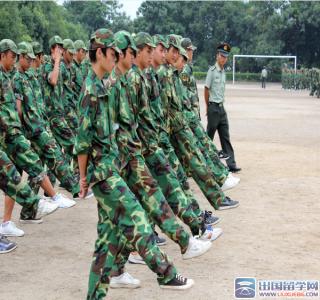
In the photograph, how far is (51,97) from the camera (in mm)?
8492

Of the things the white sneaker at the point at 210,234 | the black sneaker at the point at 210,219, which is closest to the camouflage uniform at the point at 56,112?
the black sneaker at the point at 210,219

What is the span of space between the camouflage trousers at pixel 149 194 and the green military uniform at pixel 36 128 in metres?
2.70

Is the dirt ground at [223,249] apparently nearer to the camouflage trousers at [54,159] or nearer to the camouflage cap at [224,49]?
the camouflage trousers at [54,159]

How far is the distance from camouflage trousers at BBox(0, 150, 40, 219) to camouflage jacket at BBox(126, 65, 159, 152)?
138 cm

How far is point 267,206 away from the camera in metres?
7.75

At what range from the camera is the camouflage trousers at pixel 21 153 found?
21.2 feet

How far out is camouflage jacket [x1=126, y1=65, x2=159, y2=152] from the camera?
484 cm

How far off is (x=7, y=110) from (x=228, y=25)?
66971mm

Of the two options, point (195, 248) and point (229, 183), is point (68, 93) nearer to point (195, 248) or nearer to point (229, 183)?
point (229, 183)

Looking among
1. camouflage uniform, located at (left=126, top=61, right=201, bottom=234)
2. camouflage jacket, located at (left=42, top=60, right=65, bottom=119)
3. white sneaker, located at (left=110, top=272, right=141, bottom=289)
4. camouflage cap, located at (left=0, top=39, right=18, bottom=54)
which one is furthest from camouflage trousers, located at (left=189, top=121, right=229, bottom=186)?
white sneaker, located at (left=110, top=272, right=141, bottom=289)

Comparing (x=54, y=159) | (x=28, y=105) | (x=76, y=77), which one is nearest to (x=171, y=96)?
(x=28, y=105)

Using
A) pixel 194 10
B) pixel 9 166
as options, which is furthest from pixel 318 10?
pixel 9 166

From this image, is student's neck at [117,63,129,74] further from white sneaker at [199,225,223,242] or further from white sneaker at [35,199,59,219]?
white sneaker at [35,199,59,219]

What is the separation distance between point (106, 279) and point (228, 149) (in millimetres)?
5842
